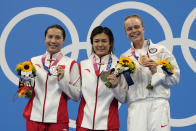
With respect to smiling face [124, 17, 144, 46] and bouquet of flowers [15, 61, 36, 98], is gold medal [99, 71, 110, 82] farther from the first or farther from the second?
bouquet of flowers [15, 61, 36, 98]

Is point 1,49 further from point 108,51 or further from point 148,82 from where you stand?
point 148,82

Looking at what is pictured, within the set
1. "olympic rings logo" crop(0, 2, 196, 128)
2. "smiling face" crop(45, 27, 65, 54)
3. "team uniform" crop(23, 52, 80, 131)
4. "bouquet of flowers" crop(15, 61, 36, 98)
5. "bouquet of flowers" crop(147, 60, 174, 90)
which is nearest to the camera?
"bouquet of flowers" crop(147, 60, 174, 90)

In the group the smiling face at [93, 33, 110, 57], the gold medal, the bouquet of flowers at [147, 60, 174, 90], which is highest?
the smiling face at [93, 33, 110, 57]

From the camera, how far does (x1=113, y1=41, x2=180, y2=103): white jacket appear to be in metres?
2.56

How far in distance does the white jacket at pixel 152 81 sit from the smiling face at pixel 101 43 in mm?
265

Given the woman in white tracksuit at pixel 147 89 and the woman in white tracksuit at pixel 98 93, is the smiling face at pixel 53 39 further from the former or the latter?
the woman in white tracksuit at pixel 147 89

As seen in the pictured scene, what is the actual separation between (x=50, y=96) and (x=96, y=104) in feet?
1.46

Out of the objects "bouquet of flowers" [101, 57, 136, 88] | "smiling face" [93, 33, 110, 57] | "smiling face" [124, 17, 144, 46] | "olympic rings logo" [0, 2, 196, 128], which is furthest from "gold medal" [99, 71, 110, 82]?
"olympic rings logo" [0, 2, 196, 128]

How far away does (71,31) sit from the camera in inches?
164

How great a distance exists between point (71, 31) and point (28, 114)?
1.75 m

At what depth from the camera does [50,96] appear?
274cm

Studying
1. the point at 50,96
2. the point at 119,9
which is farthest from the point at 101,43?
the point at 119,9

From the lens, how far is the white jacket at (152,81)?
2.56m

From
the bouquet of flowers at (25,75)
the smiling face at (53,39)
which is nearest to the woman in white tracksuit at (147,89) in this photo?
the smiling face at (53,39)
